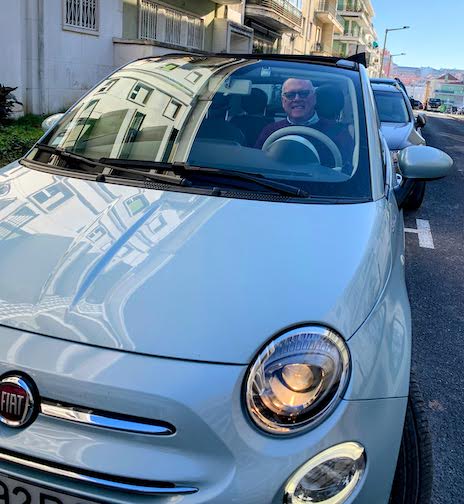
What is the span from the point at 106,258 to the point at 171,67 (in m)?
1.76

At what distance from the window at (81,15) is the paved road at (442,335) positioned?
8660mm

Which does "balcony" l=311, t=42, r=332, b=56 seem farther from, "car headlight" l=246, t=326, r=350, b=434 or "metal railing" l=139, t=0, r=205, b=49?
"car headlight" l=246, t=326, r=350, b=434

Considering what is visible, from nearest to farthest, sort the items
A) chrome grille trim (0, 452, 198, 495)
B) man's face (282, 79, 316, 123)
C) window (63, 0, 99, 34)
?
chrome grille trim (0, 452, 198, 495), man's face (282, 79, 316, 123), window (63, 0, 99, 34)

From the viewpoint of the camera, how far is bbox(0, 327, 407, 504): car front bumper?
1.30 metres

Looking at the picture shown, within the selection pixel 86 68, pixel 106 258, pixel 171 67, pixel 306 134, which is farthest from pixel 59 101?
pixel 106 258

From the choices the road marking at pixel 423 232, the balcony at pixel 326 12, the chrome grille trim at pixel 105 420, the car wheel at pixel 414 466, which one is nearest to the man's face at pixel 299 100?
the car wheel at pixel 414 466

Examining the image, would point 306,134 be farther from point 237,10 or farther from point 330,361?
point 237,10

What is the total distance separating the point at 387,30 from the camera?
2440 inches

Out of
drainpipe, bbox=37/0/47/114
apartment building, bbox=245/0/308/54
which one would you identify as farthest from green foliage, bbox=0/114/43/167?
apartment building, bbox=245/0/308/54

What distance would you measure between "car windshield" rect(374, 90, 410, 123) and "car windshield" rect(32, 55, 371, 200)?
561 cm

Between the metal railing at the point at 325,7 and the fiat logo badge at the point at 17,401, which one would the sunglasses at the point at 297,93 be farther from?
the metal railing at the point at 325,7

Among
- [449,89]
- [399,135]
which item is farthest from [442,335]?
[449,89]

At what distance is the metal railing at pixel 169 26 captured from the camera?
15.7 meters

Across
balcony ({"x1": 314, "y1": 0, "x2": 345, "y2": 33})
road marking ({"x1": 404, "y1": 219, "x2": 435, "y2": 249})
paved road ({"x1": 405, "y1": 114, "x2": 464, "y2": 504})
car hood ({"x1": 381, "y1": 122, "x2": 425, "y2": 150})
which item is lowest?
road marking ({"x1": 404, "y1": 219, "x2": 435, "y2": 249})
